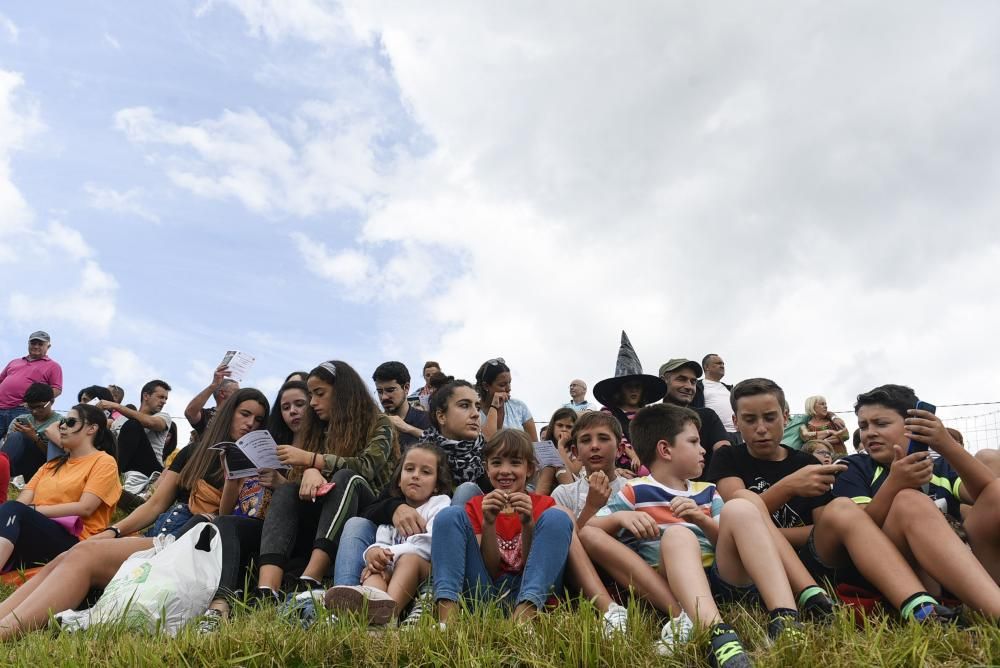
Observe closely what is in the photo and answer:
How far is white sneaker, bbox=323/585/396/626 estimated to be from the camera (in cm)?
321

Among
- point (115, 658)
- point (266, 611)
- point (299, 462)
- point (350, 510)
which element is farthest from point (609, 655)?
point (299, 462)

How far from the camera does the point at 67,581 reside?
12.7 ft

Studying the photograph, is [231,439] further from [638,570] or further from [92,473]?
[638,570]

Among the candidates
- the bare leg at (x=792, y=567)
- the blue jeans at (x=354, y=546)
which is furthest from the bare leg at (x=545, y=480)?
the bare leg at (x=792, y=567)

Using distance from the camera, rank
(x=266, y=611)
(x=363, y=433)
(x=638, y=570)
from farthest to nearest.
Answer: (x=363, y=433) < (x=638, y=570) < (x=266, y=611)

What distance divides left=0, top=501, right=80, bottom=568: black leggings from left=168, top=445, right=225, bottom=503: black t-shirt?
2.33 ft

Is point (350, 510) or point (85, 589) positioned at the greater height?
point (350, 510)

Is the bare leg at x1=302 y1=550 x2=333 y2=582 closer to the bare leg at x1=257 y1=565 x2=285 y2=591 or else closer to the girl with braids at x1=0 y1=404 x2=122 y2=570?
the bare leg at x1=257 y1=565 x2=285 y2=591

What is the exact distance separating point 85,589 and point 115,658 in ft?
4.94

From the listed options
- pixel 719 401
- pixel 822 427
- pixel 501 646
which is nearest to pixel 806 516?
pixel 501 646

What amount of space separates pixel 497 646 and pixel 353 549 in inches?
59.9

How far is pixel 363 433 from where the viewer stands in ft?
16.6

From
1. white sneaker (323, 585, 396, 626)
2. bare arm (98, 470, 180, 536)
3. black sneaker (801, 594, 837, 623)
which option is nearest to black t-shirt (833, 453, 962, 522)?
black sneaker (801, 594, 837, 623)

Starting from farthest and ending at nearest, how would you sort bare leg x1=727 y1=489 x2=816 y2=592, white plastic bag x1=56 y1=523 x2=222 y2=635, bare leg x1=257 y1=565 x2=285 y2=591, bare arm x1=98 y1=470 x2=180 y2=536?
bare arm x1=98 y1=470 x2=180 y2=536 → bare leg x1=257 y1=565 x2=285 y2=591 → white plastic bag x1=56 y1=523 x2=222 y2=635 → bare leg x1=727 y1=489 x2=816 y2=592
